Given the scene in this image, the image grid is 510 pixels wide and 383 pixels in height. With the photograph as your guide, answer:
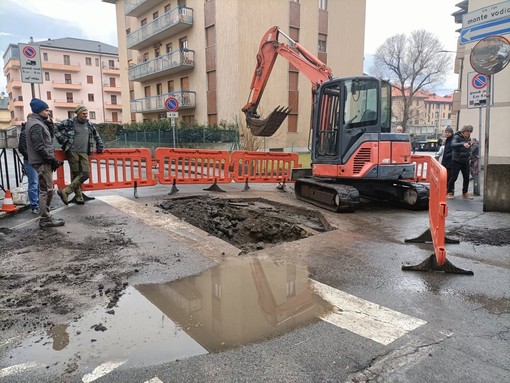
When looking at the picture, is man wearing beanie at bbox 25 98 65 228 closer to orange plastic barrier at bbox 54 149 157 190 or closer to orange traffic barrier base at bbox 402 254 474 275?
orange plastic barrier at bbox 54 149 157 190

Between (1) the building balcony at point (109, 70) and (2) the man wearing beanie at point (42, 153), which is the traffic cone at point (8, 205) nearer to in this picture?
(2) the man wearing beanie at point (42, 153)

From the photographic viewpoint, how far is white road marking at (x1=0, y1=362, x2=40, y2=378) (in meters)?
2.66

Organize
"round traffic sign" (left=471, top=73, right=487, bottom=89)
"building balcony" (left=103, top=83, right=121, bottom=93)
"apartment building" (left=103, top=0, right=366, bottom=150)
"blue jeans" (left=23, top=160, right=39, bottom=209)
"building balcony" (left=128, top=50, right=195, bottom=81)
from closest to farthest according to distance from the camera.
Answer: "blue jeans" (left=23, top=160, right=39, bottom=209)
"round traffic sign" (left=471, top=73, right=487, bottom=89)
"apartment building" (left=103, top=0, right=366, bottom=150)
"building balcony" (left=128, top=50, right=195, bottom=81)
"building balcony" (left=103, top=83, right=121, bottom=93)

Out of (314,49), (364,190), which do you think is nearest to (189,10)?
(314,49)

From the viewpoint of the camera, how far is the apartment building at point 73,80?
2601 inches

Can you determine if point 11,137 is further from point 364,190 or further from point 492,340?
point 492,340

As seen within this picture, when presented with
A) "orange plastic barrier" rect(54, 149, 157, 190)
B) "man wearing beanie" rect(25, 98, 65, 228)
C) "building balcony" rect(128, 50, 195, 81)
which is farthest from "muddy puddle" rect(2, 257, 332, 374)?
"building balcony" rect(128, 50, 195, 81)

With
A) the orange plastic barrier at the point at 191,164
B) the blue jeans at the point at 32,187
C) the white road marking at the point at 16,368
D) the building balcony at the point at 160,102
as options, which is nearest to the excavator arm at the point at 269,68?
the orange plastic barrier at the point at 191,164

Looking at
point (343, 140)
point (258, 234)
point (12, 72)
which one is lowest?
point (258, 234)

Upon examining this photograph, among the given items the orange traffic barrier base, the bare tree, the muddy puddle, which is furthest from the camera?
the bare tree

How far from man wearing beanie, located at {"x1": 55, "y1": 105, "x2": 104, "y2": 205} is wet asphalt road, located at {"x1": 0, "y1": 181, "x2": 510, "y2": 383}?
301cm

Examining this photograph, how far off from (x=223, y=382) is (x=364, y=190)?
25.8 ft

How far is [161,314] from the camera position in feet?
11.7

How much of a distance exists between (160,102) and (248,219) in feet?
93.6
